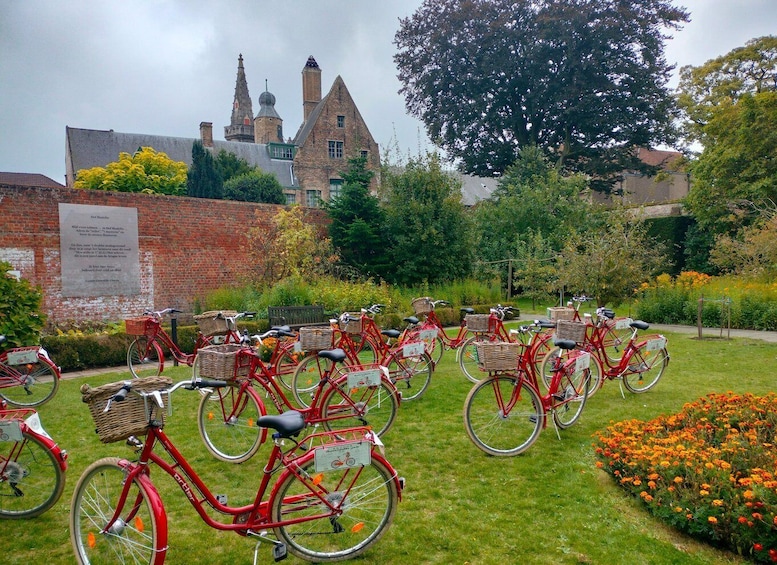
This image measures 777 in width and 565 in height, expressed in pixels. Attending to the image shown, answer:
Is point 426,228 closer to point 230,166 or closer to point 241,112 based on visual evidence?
point 230,166

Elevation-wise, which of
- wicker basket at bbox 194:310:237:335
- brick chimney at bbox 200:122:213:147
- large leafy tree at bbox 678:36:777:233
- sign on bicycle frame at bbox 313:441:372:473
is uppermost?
brick chimney at bbox 200:122:213:147

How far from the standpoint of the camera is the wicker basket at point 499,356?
13.5 ft

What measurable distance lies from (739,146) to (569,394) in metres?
18.8

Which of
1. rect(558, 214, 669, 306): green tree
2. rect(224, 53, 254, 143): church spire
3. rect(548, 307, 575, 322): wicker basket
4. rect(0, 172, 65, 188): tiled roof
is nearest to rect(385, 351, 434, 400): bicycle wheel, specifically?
rect(548, 307, 575, 322): wicker basket

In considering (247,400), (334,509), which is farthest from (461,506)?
(247,400)

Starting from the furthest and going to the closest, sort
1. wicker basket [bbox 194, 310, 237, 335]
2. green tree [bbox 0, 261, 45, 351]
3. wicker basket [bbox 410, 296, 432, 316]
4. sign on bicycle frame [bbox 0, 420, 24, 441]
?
wicker basket [bbox 410, 296, 432, 316], green tree [bbox 0, 261, 45, 351], wicker basket [bbox 194, 310, 237, 335], sign on bicycle frame [bbox 0, 420, 24, 441]

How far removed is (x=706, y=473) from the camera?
306cm

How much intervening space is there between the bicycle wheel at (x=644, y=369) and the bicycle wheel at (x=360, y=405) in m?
2.86

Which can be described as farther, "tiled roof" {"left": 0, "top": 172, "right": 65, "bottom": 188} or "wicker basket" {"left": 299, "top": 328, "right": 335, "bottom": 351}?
"tiled roof" {"left": 0, "top": 172, "right": 65, "bottom": 188}

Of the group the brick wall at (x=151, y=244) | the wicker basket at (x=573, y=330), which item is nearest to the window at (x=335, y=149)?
the brick wall at (x=151, y=244)

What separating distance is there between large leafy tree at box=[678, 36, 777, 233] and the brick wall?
598 inches

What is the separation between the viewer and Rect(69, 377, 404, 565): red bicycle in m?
2.46

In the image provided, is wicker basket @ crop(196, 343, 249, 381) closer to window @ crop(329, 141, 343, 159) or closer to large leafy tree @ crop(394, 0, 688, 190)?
large leafy tree @ crop(394, 0, 688, 190)

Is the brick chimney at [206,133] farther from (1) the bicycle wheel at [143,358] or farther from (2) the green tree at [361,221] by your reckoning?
(1) the bicycle wheel at [143,358]
